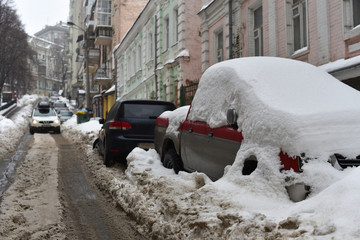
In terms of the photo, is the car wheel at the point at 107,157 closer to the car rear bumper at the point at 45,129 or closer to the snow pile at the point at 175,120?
the snow pile at the point at 175,120

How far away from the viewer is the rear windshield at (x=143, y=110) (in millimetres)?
8664

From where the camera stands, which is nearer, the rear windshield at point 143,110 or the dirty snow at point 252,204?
the dirty snow at point 252,204

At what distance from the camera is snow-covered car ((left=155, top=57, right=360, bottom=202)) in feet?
11.6

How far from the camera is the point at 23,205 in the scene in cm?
523

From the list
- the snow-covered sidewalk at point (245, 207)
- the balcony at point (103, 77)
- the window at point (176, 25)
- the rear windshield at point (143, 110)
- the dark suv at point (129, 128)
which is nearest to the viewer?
the snow-covered sidewalk at point (245, 207)

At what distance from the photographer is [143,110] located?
876 cm

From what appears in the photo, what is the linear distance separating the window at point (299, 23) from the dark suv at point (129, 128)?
15.7ft

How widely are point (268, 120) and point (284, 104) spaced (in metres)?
0.31

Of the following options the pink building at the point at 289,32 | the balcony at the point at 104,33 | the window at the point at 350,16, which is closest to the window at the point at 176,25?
the pink building at the point at 289,32

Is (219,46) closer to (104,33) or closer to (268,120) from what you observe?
(268,120)

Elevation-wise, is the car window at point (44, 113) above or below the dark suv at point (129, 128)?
above

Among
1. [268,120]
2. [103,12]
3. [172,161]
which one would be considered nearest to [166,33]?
[172,161]

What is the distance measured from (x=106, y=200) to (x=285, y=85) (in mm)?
3232

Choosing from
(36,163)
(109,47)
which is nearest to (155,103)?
(36,163)
